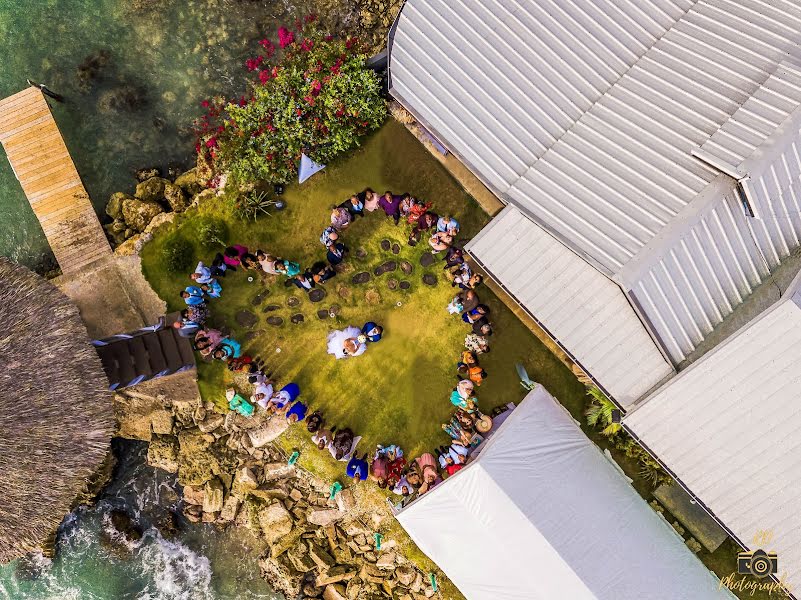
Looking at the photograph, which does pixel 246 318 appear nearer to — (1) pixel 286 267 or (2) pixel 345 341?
(1) pixel 286 267

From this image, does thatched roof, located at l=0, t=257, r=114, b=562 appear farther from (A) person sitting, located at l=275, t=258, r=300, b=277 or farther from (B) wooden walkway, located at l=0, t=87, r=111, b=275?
(A) person sitting, located at l=275, t=258, r=300, b=277

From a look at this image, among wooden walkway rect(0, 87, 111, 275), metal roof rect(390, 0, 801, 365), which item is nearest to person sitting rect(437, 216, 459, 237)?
metal roof rect(390, 0, 801, 365)

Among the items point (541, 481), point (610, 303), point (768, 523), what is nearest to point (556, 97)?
point (610, 303)

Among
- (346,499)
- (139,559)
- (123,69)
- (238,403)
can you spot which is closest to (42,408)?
(238,403)

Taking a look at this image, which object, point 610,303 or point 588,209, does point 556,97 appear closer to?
point 588,209

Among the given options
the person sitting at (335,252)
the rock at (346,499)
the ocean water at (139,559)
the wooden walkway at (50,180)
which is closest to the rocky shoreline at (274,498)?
the rock at (346,499)

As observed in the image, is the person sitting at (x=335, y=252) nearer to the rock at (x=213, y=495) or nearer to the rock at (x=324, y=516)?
the rock at (x=324, y=516)
